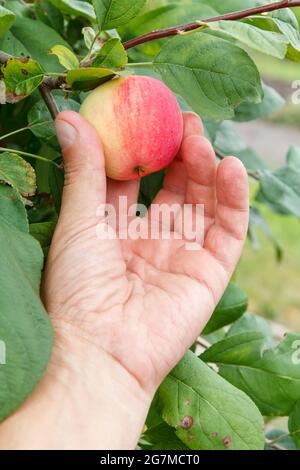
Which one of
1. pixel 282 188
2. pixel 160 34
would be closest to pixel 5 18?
pixel 160 34

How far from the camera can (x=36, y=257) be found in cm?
87

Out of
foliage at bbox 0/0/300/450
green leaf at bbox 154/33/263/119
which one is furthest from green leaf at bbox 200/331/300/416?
green leaf at bbox 154/33/263/119

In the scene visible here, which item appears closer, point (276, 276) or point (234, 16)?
point (234, 16)

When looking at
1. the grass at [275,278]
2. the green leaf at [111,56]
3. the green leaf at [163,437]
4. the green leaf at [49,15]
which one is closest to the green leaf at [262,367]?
the green leaf at [163,437]

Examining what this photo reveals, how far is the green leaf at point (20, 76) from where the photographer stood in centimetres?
92

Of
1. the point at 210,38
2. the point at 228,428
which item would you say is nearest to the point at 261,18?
the point at 210,38

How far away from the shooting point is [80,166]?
37.0 inches

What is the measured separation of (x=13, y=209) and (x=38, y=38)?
1.13ft

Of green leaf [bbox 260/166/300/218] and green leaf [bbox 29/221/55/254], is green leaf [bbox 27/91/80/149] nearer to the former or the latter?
green leaf [bbox 29/221/55/254]

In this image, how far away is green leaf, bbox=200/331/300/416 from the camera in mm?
1106

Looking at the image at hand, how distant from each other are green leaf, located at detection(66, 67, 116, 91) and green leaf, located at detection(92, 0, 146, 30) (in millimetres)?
79

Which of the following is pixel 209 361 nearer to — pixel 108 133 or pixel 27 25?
pixel 108 133

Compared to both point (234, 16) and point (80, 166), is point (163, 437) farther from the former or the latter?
point (234, 16)

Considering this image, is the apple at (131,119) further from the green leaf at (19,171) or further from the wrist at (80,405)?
the wrist at (80,405)
